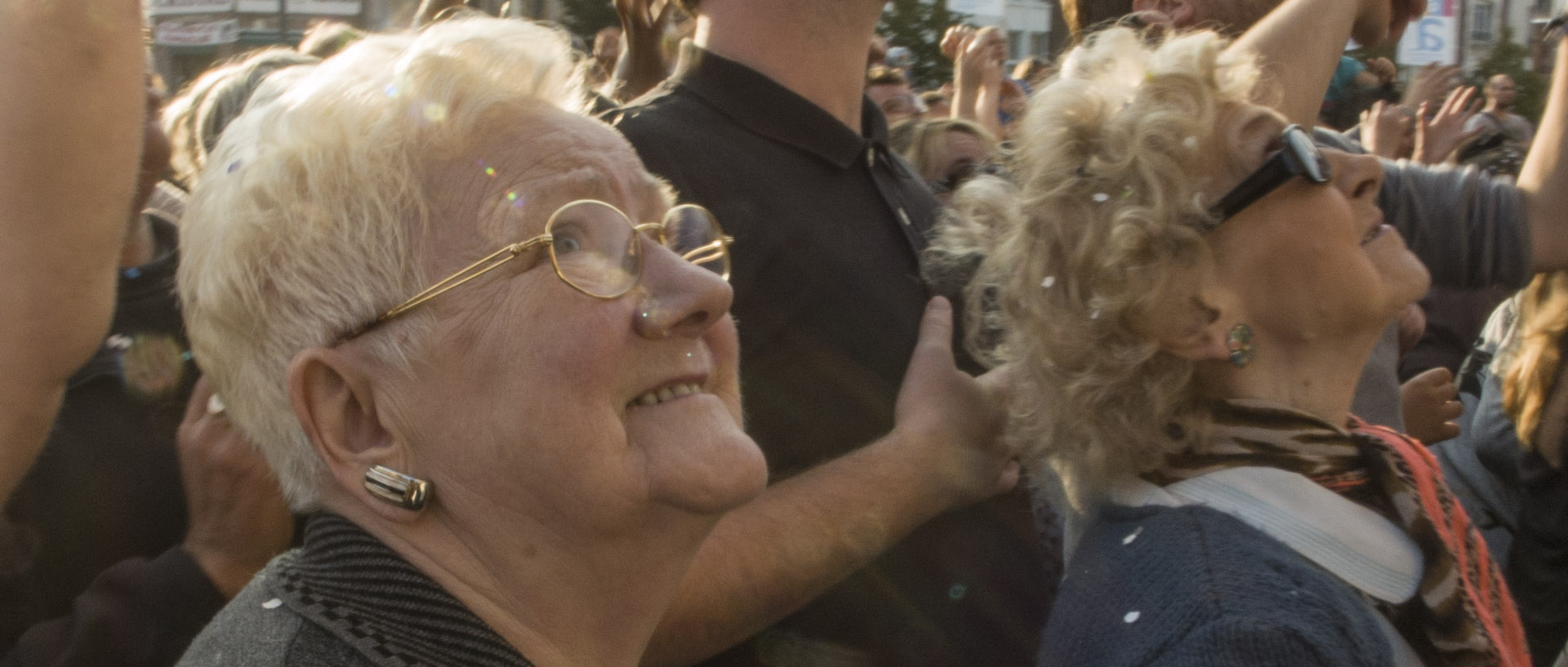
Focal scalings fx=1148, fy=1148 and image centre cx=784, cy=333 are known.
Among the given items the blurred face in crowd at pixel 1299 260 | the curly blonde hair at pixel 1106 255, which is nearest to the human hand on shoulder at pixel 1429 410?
the blurred face in crowd at pixel 1299 260

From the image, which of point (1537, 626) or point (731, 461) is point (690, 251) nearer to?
point (731, 461)

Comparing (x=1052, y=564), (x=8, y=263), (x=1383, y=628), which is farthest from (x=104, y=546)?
(x=1383, y=628)

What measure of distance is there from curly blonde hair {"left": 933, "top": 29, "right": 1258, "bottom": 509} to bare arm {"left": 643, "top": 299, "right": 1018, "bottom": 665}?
Answer: 23 centimetres

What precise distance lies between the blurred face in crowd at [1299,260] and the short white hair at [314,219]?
4.08ft

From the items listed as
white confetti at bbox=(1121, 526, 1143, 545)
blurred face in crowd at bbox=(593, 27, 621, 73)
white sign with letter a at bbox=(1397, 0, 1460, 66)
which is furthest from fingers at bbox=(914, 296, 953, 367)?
white sign with letter a at bbox=(1397, 0, 1460, 66)

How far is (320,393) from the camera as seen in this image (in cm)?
125

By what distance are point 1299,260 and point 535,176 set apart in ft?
4.30

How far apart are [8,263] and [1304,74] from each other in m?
2.27

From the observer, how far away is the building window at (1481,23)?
42438 mm

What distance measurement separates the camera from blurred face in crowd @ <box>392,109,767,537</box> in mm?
1216

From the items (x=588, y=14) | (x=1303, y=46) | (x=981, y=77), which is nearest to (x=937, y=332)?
(x=1303, y=46)

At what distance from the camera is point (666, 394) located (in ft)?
4.36

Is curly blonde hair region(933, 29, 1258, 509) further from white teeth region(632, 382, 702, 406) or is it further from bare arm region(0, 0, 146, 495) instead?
bare arm region(0, 0, 146, 495)

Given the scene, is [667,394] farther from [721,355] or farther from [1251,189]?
[1251,189]
